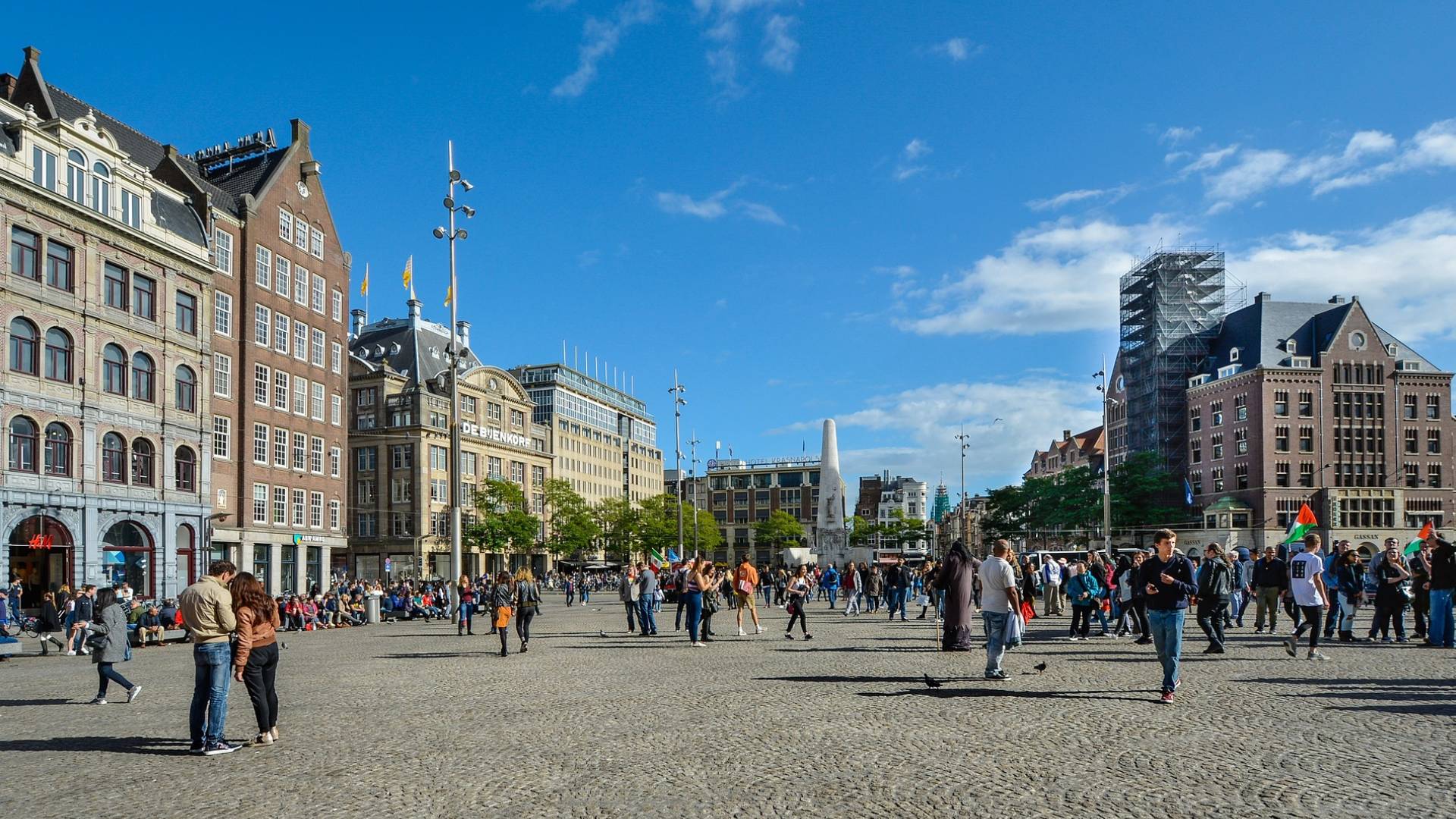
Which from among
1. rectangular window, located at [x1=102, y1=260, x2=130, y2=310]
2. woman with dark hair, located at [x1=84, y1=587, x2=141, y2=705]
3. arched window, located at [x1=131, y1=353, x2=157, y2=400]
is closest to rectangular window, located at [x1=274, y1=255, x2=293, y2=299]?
arched window, located at [x1=131, y1=353, x2=157, y2=400]

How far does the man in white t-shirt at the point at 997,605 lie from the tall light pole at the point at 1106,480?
820 inches

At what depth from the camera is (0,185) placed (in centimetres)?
3441

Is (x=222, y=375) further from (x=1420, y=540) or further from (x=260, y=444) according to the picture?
(x=1420, y=540)

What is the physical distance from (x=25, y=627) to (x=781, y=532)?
126 m

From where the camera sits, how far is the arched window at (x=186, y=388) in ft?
140

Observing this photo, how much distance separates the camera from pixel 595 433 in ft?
455

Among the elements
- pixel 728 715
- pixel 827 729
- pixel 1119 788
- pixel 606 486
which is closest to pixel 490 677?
pixel 728 715

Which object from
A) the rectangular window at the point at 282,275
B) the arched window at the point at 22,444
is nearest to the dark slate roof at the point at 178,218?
the rectangular window at the point at 282,275

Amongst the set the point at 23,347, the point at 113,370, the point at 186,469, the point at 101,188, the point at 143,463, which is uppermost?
the point at 101,188

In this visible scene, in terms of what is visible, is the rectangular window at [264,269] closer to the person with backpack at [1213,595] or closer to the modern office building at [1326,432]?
the person with backpack at [1213,595]

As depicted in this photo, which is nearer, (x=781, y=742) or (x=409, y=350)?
(x=781, y=742)

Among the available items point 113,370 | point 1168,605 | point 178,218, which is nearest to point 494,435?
point 178,218

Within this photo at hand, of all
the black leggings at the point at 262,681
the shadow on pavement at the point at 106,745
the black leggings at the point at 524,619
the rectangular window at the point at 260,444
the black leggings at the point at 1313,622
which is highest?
the rectangular window at the point at 260,444

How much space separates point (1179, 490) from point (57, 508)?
92.3 m
